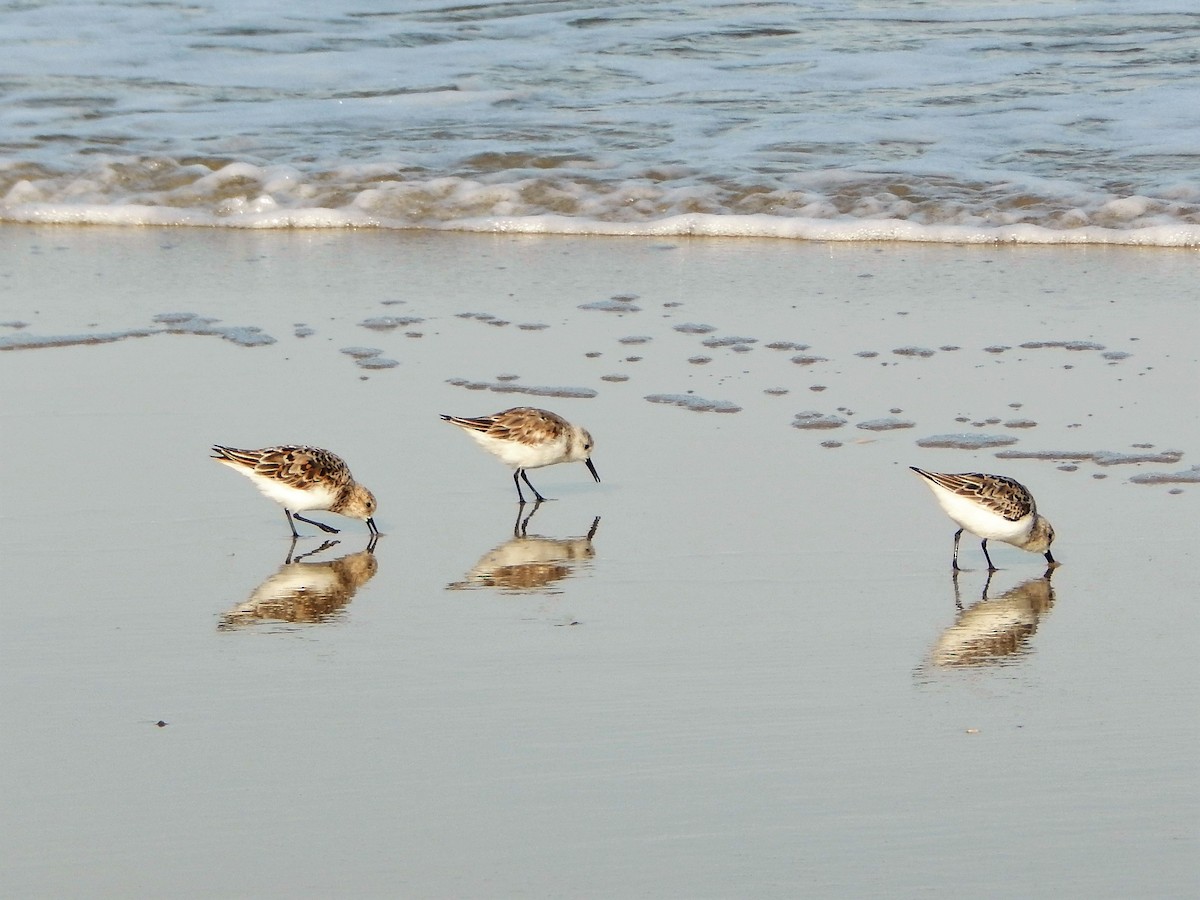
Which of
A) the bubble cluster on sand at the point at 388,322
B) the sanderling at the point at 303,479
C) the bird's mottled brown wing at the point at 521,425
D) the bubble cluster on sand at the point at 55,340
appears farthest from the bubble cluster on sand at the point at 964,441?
the bubble cluster on sand at the point at 55,340

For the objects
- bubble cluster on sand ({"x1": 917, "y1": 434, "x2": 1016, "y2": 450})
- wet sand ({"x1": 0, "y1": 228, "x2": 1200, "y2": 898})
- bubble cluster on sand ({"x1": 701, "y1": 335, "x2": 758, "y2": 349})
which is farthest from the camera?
bubble cluster on sand ({"x1": 701, "y1": 335, "x2": 758, "y2": 349})

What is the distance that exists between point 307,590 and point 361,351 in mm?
2727

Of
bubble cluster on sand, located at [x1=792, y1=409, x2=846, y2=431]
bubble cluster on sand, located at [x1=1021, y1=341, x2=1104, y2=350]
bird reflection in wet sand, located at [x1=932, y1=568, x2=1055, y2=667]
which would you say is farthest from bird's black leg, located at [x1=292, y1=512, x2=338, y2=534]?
bubble cluster on sand, located at [x1=1021, y1=341, x2=1104, y2=350]

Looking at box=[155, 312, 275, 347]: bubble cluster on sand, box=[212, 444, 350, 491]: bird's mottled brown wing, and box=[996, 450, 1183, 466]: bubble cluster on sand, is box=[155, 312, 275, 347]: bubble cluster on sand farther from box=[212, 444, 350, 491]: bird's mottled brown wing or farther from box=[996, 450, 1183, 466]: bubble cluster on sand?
box=[996, 450, 1183, 466]: bubble cluster on sand

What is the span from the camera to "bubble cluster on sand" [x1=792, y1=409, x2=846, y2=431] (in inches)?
279

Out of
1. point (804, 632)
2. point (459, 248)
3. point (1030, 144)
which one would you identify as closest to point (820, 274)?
point (459, 248)

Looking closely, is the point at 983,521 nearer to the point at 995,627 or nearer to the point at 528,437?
the point at 995,627

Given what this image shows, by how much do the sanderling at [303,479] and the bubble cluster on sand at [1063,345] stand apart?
11.3 ft

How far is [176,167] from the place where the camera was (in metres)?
12.4

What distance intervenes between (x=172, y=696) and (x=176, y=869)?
993 millimetres

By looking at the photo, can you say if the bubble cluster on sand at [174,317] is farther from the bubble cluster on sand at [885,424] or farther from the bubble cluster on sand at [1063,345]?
the bubble cluster on sand at [1063,345]

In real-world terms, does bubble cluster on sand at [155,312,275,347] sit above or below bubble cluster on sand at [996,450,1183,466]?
below

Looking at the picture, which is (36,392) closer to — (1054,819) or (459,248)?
(459,248)

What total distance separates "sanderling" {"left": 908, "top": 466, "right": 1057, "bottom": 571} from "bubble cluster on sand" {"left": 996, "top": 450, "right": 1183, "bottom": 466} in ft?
3.15
